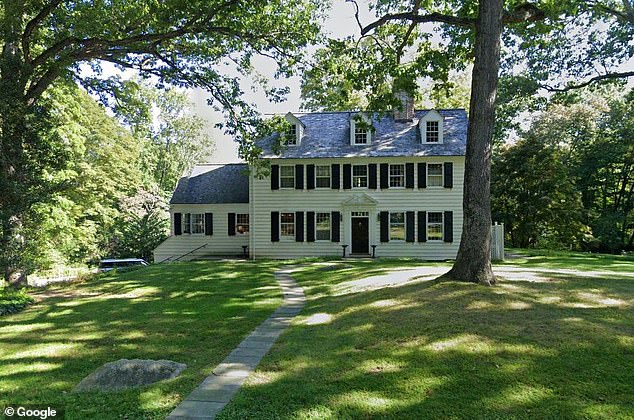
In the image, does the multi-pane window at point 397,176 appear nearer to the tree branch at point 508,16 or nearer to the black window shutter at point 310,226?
the black window shutter at point 310,226

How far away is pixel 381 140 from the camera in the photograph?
21.7 metres

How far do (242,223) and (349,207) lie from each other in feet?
22.1

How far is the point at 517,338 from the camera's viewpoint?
5387 mm

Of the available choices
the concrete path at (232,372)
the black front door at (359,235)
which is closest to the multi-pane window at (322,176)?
the black front door at (359,235)

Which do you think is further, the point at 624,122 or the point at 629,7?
the point at 624,122

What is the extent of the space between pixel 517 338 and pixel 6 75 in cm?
1344

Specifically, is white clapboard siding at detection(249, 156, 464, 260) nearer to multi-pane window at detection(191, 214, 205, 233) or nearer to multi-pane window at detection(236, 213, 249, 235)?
multi-pane window at detection(236, 213, 249, 235)

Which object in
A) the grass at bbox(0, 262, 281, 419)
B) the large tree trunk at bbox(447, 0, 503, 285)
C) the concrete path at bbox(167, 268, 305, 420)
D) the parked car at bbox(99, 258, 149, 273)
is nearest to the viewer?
the concrete path at bbox(167, 268, 305, 420)

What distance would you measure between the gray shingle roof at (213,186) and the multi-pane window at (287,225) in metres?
2.98

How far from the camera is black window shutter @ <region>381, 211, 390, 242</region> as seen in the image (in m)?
20.8

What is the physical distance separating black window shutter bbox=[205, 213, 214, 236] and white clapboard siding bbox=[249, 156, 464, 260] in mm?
3216

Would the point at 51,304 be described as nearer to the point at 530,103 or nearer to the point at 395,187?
the point at 395,187

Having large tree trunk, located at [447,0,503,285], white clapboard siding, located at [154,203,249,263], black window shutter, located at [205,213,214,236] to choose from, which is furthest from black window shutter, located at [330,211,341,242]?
large tree trunk, located at [447,0,503,285]

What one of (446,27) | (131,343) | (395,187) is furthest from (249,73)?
(131,343)
